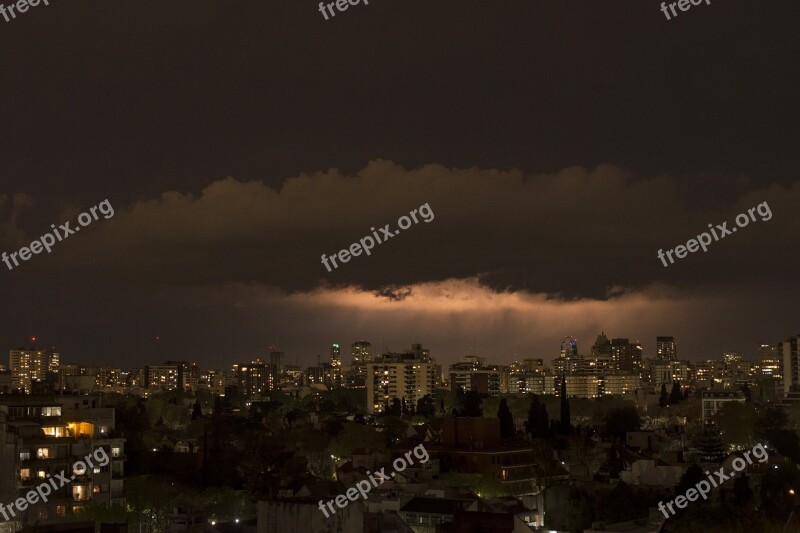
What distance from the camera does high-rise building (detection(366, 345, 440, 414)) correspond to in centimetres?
15000

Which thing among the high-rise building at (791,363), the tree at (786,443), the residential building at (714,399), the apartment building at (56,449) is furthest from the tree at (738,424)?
the high-rise building at (791,363)

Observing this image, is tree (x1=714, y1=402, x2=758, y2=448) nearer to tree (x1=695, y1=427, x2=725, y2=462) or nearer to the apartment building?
tree (x1=695, y1=427, x2=725, y2=462)

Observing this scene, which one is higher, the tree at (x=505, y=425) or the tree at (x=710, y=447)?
the tree at (x=505, y=425)

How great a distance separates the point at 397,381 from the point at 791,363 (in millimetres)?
56594

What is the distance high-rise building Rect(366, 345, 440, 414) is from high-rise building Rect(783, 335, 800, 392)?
5121 cm

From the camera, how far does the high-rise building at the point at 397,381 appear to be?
492 ft

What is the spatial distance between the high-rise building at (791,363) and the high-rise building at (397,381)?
168 ft

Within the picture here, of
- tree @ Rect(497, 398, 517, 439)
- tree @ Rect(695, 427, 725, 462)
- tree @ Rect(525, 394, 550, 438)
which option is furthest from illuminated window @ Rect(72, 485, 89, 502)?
tree @ Rect(525, 394, 550, 438)

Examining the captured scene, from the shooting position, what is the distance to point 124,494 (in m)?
37.8

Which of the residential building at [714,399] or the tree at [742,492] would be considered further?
the residential building at [714,399]

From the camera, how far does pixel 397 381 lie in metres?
153

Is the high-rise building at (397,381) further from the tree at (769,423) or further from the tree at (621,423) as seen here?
the tree at (769,423)

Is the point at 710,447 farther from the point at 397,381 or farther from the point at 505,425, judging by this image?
the point at 397,381

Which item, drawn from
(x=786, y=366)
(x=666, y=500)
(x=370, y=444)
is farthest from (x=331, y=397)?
(x=666, y=500)
